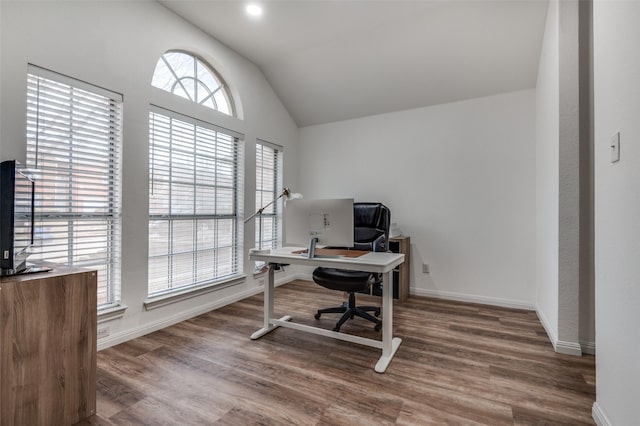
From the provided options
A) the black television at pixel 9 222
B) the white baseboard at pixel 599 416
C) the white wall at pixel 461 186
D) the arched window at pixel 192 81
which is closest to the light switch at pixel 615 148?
the white baseboard at pixel 599 416

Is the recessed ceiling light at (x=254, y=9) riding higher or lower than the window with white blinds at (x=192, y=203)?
higher

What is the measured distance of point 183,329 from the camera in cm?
276

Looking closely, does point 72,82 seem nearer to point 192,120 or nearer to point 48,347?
point 192,120

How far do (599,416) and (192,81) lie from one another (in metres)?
4.07

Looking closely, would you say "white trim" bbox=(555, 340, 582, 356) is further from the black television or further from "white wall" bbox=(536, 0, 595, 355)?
the black television

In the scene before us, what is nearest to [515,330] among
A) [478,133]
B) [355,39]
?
[478,133]

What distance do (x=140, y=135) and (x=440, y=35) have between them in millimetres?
3025

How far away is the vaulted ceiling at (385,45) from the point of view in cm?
277

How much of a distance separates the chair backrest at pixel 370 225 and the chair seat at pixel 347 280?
1.46 ft

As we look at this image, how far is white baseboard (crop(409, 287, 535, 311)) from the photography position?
333 cm

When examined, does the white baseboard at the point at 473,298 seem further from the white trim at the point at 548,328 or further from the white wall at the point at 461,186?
the white trim at the point at 548,328

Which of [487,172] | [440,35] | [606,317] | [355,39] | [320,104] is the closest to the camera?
[606,317]

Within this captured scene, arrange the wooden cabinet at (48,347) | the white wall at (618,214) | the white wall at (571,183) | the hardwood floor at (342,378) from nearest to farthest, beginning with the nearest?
the white wall at (618,214) → the wooden cabinet at (48,347) → the hardwood floor at (342,378) → the white wall at (571,183)

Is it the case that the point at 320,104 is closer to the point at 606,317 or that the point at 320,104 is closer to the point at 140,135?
the point at 140,135
